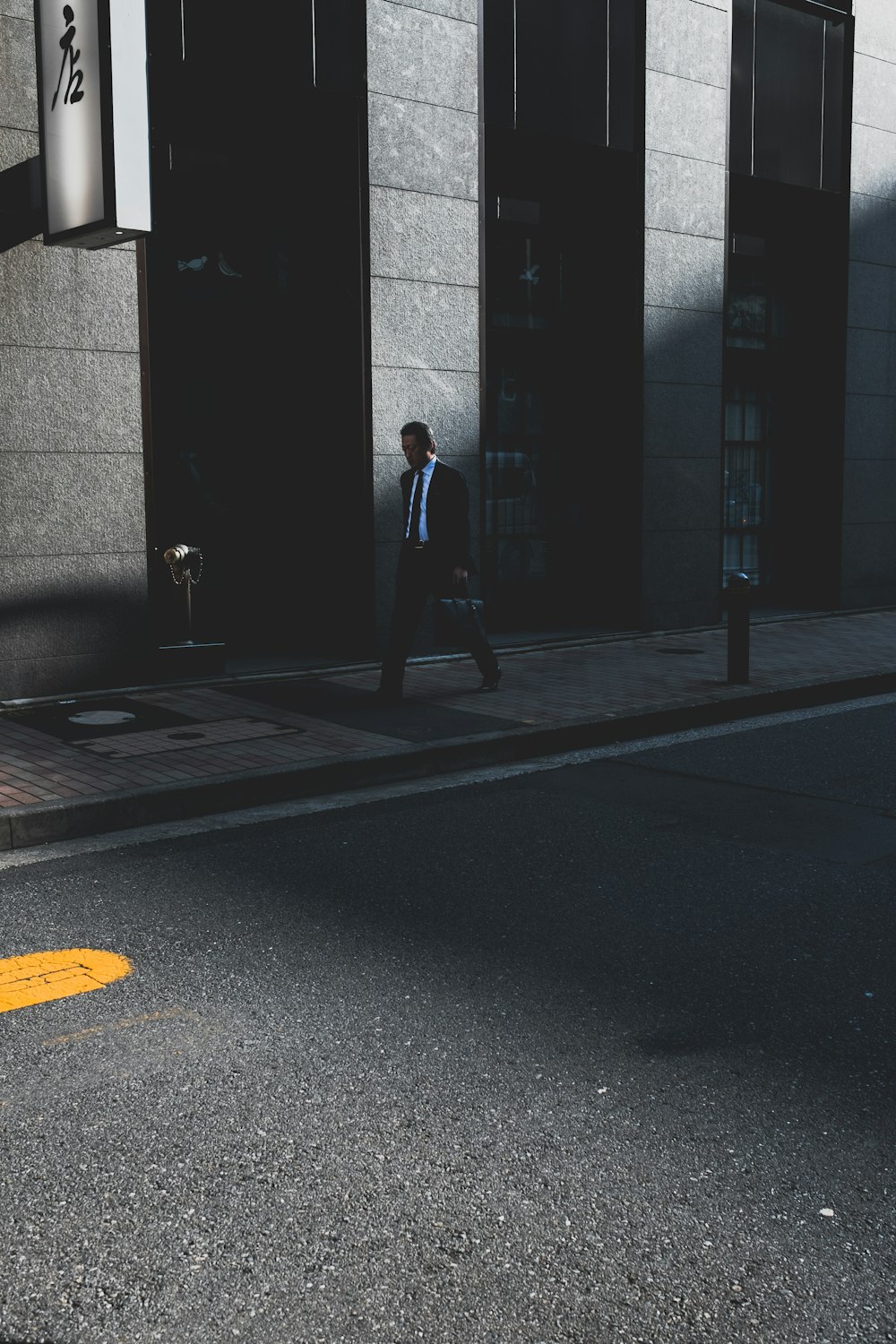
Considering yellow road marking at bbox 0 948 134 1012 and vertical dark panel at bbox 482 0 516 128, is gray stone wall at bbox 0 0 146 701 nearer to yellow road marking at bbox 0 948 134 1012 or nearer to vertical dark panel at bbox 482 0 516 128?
vertical dark panel at bbox 482 0 516 128

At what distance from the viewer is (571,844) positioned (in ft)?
21.4

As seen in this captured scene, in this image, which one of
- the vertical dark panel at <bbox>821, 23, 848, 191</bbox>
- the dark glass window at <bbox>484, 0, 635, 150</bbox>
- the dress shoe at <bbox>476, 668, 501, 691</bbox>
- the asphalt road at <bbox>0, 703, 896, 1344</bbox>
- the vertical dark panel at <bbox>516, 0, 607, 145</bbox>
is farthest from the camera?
the vertical dark panel at <bbox>821, 23, 848, 191</bbox>

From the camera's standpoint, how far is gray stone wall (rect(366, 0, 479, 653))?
11641 mm

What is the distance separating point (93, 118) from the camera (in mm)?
9047

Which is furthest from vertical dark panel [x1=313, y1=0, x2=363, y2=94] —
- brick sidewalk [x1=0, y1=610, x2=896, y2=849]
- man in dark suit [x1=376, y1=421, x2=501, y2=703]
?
brick sidewalk [x1=0, y1=610, x2=896, y2=849]

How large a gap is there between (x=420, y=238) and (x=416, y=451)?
10.2ft

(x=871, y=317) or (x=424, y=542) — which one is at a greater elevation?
(x=871, y=317)

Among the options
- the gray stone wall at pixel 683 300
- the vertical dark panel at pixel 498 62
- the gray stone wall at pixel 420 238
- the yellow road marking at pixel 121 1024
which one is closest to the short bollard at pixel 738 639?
the gray stone wall at pixel 420 238

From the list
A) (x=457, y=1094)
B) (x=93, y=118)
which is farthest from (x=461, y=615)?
(x=457, y=1094)

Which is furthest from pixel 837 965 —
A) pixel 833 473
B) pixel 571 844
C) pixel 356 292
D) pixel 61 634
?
pixel 833 473

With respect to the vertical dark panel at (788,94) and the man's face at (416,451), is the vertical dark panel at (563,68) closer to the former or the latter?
the vertical dark panel at (788,94)

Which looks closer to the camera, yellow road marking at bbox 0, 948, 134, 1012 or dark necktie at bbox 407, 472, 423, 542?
yellow road marking at bbox 0, 948, 134, 1012

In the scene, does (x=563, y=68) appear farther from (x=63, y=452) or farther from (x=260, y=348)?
(x=63, y=452)

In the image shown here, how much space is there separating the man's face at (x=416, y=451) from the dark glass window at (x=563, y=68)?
452cm
